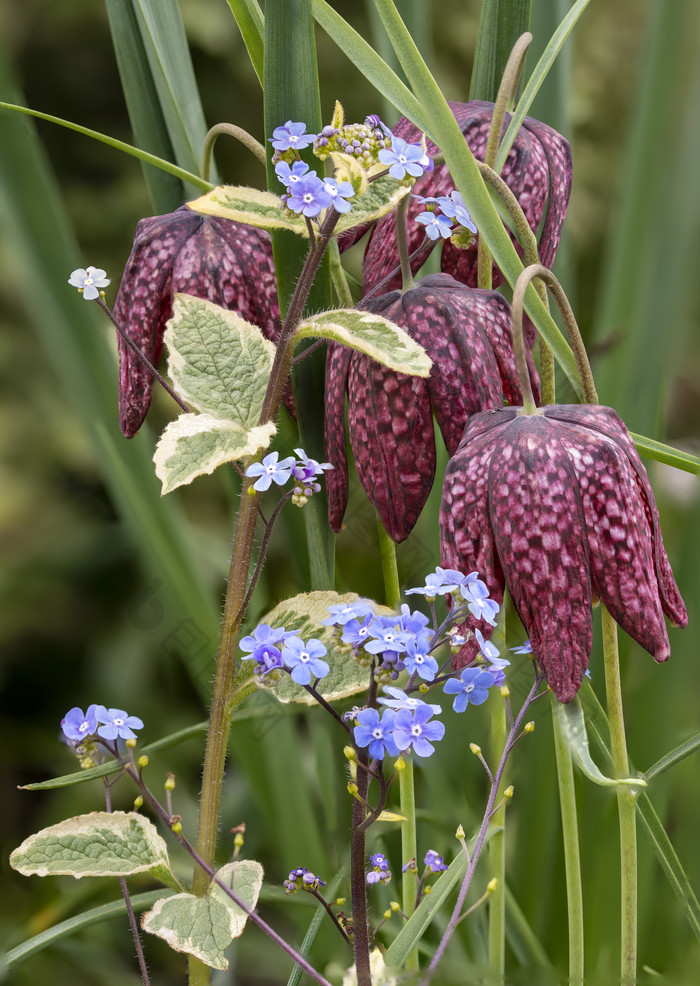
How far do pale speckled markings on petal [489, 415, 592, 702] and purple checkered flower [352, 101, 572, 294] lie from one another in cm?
15

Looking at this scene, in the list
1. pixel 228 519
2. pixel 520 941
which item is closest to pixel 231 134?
pixel 520 941

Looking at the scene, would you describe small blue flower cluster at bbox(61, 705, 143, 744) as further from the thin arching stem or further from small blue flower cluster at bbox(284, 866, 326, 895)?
the thin arching stem

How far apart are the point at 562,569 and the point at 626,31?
1.69m

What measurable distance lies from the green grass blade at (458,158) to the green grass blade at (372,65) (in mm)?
16

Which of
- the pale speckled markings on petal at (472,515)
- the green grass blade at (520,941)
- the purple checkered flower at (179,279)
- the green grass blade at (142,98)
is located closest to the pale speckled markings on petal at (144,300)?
the purple checkered flower at (179,279)

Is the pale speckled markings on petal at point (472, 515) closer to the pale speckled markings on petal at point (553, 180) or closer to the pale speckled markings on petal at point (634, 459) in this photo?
the pale speckled markings on petal at point (634, 459)

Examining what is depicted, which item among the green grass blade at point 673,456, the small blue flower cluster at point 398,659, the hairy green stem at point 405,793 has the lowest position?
the hairy green stem at point 405,793

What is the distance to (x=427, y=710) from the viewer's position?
1.29ft

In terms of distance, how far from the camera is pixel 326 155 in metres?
0.45

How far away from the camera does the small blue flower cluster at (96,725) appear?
18.1 inches

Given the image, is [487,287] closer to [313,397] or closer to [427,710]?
[313,397]

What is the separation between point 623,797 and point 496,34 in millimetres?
467

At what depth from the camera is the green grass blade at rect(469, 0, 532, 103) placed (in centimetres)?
61

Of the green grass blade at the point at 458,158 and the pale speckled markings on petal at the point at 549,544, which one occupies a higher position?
the green grass blade at the point at 458,158
